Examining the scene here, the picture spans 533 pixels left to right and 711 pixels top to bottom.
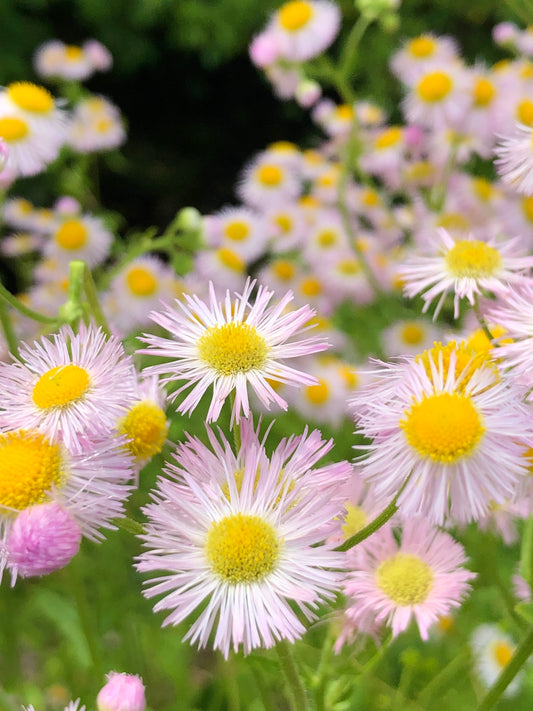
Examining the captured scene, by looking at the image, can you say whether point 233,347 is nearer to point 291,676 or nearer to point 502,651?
point 291,676

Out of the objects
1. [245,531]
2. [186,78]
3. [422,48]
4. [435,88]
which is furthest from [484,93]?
[186,78]

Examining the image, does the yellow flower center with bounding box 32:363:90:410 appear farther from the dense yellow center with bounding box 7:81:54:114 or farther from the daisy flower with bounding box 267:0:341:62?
the daisy flower with bounding box 267:0:341:62

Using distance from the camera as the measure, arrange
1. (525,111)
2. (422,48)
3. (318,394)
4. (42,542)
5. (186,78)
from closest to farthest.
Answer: (42,542), (525,111), (318,394), (422,48), (186,78)

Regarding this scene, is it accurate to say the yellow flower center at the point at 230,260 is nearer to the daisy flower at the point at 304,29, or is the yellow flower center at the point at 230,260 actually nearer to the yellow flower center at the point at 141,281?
the yellow flower center at the point at 141,281

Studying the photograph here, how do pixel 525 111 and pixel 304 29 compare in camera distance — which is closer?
pixel 525 111

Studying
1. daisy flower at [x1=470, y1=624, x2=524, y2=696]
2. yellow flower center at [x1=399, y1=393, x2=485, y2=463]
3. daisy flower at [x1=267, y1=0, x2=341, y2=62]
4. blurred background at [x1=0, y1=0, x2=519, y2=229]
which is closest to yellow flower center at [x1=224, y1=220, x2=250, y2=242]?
daisy flower at [x1=267, y1=0, x2=341, y2=62]

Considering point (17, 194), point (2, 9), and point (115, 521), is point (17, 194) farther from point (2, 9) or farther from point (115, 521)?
point (115, 521)

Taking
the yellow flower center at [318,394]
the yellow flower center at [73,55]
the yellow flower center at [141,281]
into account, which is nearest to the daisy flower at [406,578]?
the yellow flower center at [318,394]
